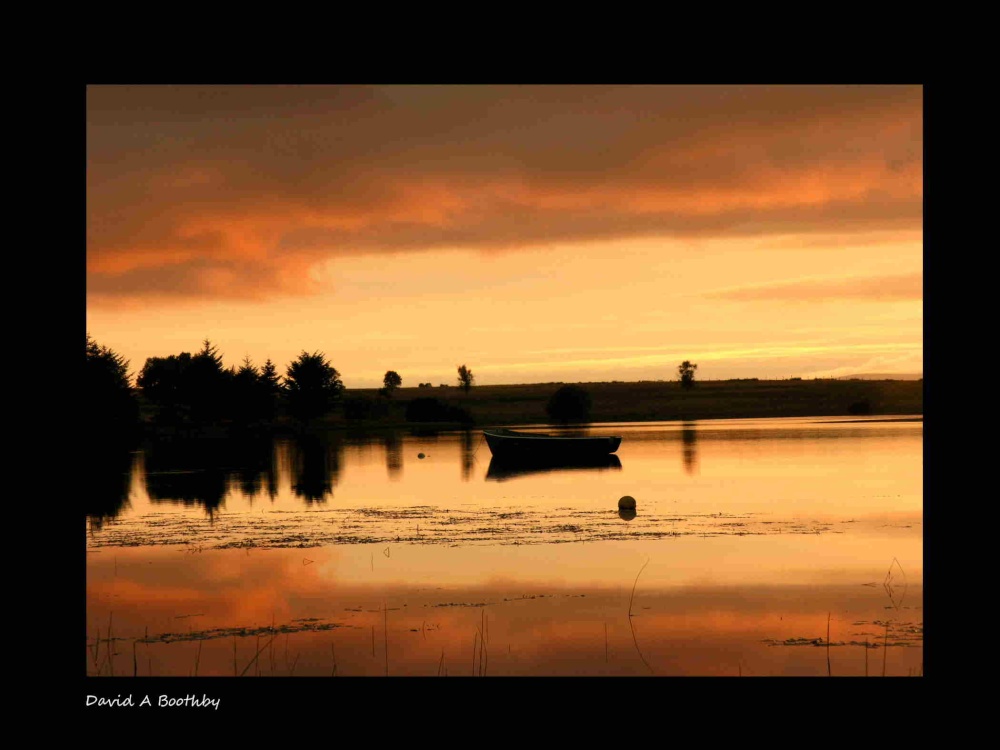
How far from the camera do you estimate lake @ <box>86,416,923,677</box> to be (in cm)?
1333

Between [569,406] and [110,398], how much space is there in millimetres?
57649

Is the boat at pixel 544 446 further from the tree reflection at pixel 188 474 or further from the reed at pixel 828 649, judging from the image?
the reed at pixel 828 649

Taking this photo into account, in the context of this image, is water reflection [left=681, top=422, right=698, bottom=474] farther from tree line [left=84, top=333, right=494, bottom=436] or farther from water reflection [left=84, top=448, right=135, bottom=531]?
tree line [left=84, top=333, right=494, bottom=436]

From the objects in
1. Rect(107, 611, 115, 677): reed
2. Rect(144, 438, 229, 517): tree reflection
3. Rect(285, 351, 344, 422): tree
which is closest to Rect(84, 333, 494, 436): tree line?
Rect(285, 351, 344, 422): tree

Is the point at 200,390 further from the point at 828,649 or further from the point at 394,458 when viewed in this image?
the point at 828,649

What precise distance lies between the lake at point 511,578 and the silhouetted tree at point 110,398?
5014 cm

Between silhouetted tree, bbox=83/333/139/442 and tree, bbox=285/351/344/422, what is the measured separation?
19.2 m

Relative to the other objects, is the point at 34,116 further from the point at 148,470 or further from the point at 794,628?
the point at 148,470

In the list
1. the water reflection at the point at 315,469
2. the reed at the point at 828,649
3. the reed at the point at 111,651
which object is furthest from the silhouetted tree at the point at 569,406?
the reed at the point at 111,651

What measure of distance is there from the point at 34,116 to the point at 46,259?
85cm

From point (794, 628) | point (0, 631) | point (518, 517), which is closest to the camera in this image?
point (0, 631)
